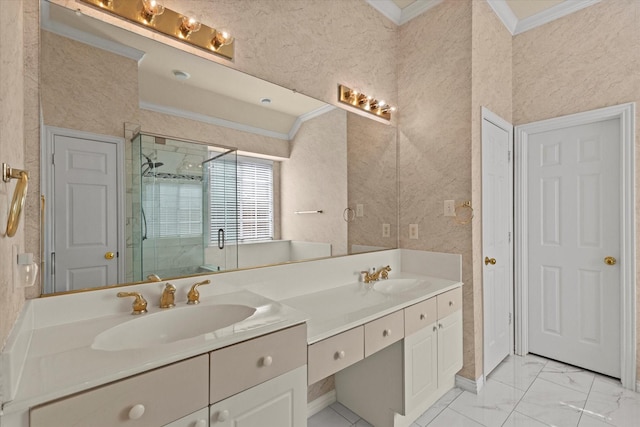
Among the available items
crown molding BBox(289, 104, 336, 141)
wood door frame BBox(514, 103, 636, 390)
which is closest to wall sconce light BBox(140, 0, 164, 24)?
crown molding BBox(289, 104, 336, 141)

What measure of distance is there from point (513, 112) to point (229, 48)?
2513 millimetres

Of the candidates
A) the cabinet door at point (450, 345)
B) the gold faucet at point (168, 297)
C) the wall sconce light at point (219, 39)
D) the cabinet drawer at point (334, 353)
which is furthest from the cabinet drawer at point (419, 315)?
the wall sconce light at point (219, 39)

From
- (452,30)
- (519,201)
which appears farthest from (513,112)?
(452,30)

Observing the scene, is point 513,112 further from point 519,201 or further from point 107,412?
point 107,412

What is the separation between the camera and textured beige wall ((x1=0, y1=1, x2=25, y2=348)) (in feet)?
2.45

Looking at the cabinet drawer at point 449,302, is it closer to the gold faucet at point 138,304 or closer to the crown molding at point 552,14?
the gold faucet at point 138,304

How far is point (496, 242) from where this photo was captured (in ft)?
8.16

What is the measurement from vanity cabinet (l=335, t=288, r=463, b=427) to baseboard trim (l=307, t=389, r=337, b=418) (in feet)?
0.14

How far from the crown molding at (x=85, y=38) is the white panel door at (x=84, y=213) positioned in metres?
0.39

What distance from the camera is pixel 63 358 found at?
84cm

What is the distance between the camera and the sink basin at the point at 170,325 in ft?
3.49

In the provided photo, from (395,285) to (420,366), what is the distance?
0.55 m

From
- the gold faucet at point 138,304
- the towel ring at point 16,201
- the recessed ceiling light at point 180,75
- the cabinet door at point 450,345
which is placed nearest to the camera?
the towel ring at point 16,201

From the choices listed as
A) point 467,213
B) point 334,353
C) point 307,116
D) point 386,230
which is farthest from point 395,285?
point 307,116
